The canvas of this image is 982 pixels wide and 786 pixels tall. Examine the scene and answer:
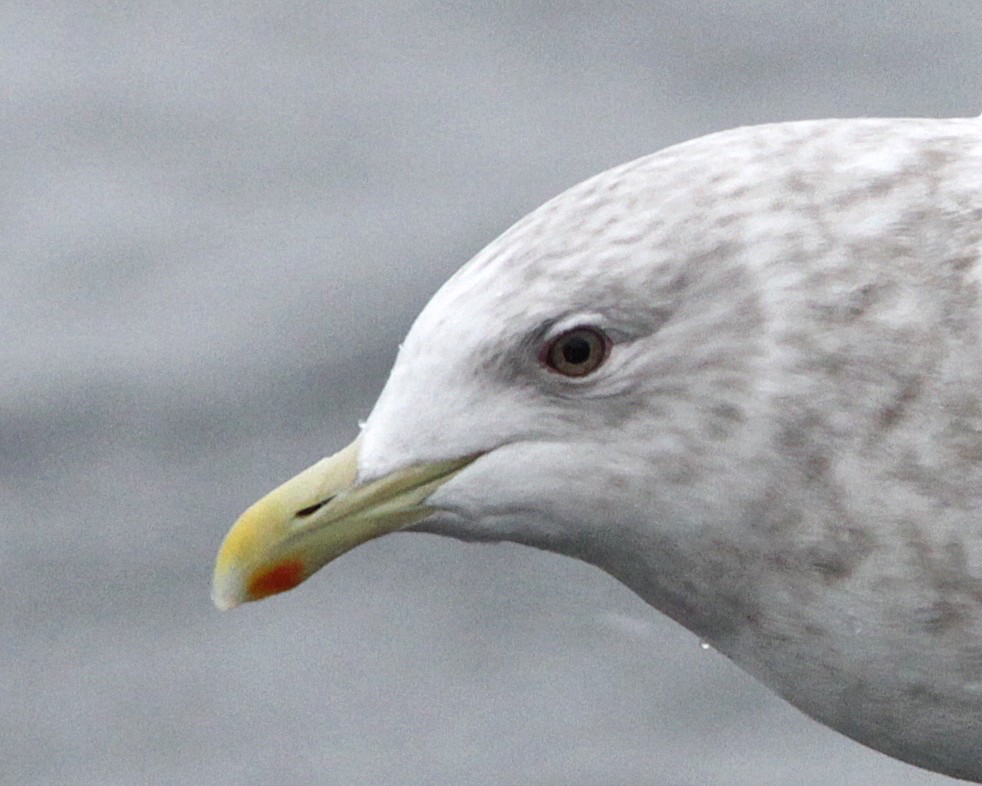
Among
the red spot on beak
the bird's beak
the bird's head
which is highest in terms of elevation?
the bird's head

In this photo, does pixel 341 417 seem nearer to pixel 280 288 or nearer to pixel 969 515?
pixel 280 288

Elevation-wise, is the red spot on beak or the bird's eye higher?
the bird's eye

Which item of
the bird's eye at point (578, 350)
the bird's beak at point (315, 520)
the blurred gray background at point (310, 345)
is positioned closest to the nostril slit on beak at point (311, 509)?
the bird's beak at point (315, 520)

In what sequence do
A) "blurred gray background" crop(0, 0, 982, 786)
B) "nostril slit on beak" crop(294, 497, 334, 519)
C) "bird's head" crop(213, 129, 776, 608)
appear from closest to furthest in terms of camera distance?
1. "bird's head" crop(213, 129, 776, 608)
2. "nostril slit on beak" crop(294, 497, 334, 519)
3. "blurred gray background" crop(0, 0, 982, 786)

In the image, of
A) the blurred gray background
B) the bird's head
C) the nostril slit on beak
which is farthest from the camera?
the blurred gray background

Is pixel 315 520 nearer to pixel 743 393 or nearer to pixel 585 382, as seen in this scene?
pixel 585 382

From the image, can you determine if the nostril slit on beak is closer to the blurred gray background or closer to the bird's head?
the bird's head

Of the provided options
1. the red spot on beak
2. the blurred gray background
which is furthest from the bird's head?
the blurred gray background

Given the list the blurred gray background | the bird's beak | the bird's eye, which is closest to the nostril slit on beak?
the bird's beak

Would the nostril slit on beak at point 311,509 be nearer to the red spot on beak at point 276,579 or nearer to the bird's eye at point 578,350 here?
the red spot on beak at point 276,579

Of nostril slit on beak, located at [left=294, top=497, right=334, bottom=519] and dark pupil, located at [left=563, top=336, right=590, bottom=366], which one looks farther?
nostril slit on beak, located at [left=294, top=497, right=334, bottom=519]

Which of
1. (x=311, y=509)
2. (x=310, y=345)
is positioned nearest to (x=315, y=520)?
(x=311, y=509)
